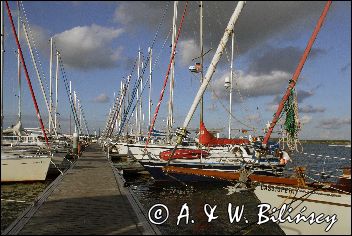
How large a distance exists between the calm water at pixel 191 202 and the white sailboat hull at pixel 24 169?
0.54 m

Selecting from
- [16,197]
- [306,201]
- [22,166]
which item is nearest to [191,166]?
[22,166]

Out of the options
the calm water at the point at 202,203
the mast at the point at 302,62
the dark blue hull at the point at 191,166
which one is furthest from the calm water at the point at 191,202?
the mast at the point at 302,62

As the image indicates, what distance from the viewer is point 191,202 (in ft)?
64.4

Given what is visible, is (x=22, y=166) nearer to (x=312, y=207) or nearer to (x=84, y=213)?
(x=84, y=213)

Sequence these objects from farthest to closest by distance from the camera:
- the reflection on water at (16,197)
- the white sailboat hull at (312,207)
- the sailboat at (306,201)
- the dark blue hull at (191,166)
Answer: the dark blue hull at (191,166) < the reflection on water at (16,197) < the sailboat at (306,201) < the white sailboat hull at (312,207)

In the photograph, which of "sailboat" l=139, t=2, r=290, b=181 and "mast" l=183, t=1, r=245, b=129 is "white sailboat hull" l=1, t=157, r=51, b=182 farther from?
"mast" l=183, t=1, r=245, b=129

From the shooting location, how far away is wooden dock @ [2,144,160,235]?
8.79 m

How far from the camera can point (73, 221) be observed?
31.3 ft

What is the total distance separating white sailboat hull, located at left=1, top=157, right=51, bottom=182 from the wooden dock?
7116mm

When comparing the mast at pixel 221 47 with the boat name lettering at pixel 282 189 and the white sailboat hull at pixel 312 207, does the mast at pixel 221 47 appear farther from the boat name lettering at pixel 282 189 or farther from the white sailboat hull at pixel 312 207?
the white sailboat hull at pixel 312 207

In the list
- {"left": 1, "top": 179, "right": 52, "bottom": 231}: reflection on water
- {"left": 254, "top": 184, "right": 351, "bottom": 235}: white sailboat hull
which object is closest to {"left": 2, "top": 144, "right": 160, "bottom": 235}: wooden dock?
{"left": 1, "top": 179, "right": 52, "bottom": 231}: reflection on water

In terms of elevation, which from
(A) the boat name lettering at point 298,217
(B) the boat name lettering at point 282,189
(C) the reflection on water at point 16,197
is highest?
(B) the boat name lettering at point 282,189

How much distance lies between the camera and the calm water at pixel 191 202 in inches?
576

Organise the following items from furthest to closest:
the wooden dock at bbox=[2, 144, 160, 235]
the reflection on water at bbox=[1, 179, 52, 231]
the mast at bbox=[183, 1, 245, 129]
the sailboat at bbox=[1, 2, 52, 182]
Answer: the sailboat at bbox=[1, 2, 52, 182]
the reflection on water at bbox=[1, 179, 52, 231]
the mast at bbox=[183, 1, 245, 129]
the wooden dock at bbox=[2, 144, 160, 235]
